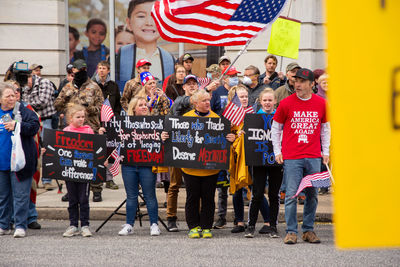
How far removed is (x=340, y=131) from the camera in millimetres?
1885

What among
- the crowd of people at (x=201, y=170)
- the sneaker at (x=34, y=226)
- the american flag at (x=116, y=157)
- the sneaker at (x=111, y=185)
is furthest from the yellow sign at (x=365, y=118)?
the sneaker at (x=111, y=185)

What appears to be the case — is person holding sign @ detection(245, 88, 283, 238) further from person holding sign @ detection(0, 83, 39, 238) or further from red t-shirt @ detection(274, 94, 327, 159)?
person holding sign @ detection(0, 83, 39, 238)

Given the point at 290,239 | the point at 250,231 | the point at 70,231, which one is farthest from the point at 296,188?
the point at 70,231

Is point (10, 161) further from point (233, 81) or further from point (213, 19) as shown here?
point (233, 81)

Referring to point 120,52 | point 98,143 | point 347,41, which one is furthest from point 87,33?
point 347,41

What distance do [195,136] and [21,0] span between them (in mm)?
6863

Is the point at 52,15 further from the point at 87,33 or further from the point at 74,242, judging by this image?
the point at 74,242

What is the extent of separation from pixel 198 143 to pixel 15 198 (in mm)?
2371

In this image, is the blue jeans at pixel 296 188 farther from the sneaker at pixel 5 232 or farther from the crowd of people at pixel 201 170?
the sneaker at pixel 5 232

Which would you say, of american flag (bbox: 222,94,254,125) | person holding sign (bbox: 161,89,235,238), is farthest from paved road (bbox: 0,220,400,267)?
american flag (bbox: 222,94,254,125)

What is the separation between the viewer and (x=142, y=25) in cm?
1371

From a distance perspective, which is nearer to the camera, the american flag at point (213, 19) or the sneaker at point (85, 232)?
the american flag at point (213, 19)

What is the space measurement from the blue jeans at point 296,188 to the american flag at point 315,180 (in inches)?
2.4

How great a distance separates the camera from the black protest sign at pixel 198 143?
799 centimetres
